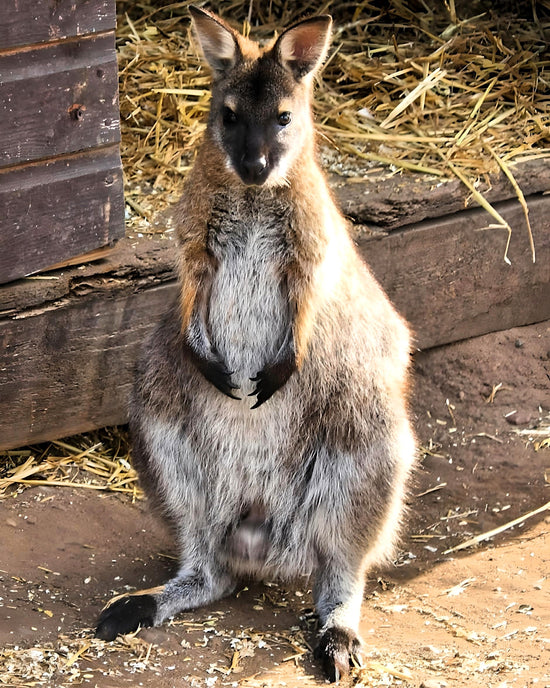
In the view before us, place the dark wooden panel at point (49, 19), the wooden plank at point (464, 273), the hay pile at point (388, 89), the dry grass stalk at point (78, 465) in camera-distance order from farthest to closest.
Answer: the hay pile at point (388, 89) < the wooden plank at point (464, 273) < the dry grass stalk at point (78, 465) < the dark wooden panel at point (49, 19)

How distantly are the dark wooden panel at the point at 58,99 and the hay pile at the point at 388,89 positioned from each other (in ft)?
2.51

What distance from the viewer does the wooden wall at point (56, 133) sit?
462 cm

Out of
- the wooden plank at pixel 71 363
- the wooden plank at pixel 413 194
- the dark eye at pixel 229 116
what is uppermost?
the dark eye at pixel 229 116

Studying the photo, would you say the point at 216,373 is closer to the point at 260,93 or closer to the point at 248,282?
the point at 248,282

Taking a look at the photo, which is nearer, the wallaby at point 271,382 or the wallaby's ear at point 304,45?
the wallaby's ear at point 304,45

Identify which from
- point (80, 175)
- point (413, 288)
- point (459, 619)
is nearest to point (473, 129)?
point (413, 288)

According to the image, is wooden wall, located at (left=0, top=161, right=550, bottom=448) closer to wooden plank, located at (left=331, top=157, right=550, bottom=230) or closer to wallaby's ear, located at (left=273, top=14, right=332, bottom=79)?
wooden plank, located at (left=331, top=157, right=550, bottom=230)

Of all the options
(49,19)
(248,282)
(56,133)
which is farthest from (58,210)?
(248,282)

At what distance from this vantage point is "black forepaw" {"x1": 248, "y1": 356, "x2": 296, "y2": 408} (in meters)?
4.21

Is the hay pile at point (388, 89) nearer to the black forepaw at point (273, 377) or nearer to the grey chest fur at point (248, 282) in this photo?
the grey chest fur at point (248, 282)

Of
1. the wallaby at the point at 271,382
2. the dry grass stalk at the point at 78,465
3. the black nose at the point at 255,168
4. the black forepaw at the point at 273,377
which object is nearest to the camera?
the black nose at the point at 255,168

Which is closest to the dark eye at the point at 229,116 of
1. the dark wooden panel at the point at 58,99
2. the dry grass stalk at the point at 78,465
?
the dark wooden panel at the point at 58,99

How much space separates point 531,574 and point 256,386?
4.87 feet

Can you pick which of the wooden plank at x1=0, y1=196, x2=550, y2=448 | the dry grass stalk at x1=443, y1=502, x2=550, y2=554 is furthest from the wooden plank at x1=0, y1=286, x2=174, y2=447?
the dry grass stalk at x1=443, y1=502, x2=550, y2=554
